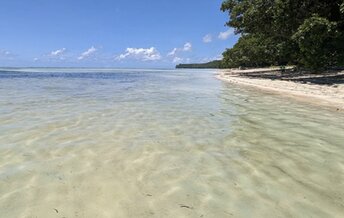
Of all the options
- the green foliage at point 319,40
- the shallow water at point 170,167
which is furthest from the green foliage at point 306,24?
the shallow water at point 170,167

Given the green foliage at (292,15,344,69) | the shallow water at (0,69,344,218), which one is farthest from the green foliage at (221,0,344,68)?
the shallow water at (0,69,344,218)

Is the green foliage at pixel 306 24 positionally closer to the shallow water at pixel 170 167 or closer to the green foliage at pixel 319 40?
the green foliage at pixel 319 40

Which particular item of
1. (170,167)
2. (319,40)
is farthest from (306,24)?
(170,167)

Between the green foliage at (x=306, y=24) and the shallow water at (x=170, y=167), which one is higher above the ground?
the green foliage at (x=306, y=24)

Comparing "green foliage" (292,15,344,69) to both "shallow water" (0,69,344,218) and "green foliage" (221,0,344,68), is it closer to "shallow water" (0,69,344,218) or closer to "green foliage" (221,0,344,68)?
"green foliage" (221,0,344,68)

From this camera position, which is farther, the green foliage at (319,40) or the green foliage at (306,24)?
the green foliage at (306,24)

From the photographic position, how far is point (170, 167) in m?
5.73

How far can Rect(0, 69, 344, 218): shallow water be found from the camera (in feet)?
13.8

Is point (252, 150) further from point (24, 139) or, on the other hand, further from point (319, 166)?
point (24, 139)

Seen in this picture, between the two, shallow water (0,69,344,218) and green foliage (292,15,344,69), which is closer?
shallow water (0,69,344,218)

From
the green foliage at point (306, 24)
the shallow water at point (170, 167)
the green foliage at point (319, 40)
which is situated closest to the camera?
the shallow water at point (170, 167)

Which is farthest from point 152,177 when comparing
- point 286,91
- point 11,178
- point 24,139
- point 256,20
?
point 256,20

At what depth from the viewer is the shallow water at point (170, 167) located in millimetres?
4191

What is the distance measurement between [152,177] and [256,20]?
23025 millimetres
